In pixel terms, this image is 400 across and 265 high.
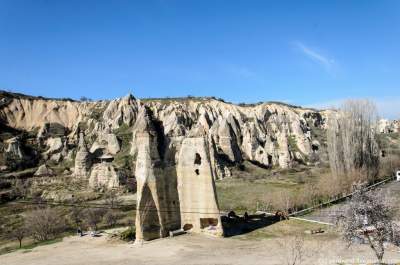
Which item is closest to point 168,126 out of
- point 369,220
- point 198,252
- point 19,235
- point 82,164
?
point 82,164

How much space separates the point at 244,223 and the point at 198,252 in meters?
9.32

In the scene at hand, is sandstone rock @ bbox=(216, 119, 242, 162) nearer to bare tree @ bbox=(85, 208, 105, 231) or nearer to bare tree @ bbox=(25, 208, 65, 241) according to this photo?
bare tree @ bbox=(85, 208, 105, 231)

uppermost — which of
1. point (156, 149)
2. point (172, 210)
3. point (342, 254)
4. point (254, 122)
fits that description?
point (254, 122)

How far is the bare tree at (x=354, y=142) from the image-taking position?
5544 centimetres

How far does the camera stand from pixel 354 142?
189 feet

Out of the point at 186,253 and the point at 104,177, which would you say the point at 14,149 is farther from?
the point at 186,253

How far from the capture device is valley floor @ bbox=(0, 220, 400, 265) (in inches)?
912

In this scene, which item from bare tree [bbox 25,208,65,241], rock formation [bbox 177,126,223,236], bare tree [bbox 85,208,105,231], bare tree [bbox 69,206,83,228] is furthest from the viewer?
bare tree [bbox 69,206,83,228]

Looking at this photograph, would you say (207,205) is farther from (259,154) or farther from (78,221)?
(259,154)

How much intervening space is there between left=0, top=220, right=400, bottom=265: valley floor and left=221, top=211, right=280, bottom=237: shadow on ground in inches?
49.9

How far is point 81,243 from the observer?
29.4 meters

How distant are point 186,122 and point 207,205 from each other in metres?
78.2

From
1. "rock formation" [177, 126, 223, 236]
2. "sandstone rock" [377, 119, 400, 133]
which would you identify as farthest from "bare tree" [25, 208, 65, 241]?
"sandstone rock" [377, 119, 400, 133]

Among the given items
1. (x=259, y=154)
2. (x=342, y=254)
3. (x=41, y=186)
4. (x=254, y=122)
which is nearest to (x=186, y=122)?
(x=254, y=122)
